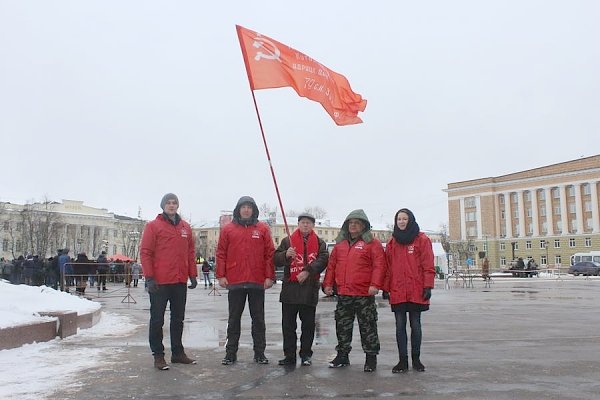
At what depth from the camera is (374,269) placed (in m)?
6.91

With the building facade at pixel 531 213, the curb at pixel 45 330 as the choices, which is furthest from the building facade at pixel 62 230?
the building facade at pixel 531 213

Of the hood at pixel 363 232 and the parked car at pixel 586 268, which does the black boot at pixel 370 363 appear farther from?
the parked car at pixel 586 268

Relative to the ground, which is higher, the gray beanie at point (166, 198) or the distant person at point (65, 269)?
the gray beanie at point (166, 198)

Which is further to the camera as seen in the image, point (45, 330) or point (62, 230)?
point (62, 230)

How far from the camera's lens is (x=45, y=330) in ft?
27.4

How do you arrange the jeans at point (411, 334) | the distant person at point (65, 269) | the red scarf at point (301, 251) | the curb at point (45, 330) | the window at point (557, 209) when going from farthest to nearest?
the window at point (557, 209)
the distant person at point (65, 269)
the curb at point (45, 330)
the red scarf at point (301, 251)
the jeans at point (411, 334)

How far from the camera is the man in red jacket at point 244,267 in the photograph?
7195 millimetres

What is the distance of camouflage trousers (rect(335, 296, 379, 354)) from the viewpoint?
6.79 metres

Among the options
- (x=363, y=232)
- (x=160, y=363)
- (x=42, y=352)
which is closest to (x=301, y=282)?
(x=363, y=232)

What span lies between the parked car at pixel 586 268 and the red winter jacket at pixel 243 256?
6146 centimetres

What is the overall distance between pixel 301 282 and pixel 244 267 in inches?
29.7

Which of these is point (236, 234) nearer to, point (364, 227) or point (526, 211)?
point (364, 227)

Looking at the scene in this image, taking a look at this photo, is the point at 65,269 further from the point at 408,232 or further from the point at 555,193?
the point at 555,193

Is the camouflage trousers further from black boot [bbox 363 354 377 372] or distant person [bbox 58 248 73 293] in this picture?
distant person [bbox 58 248 73 293]
